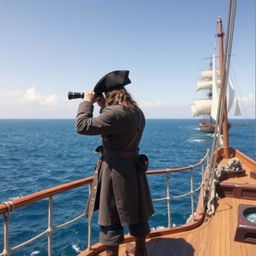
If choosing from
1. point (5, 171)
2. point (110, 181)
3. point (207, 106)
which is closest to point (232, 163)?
point (110, 181)

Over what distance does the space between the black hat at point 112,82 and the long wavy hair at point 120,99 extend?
0.14ft

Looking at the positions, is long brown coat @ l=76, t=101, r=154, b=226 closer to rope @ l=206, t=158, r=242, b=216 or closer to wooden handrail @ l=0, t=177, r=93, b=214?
wooden handrail @ l=0, t=177, r=93, b=214

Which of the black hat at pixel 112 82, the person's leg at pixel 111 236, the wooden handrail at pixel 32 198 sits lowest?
the person's leg at pixel 111 236

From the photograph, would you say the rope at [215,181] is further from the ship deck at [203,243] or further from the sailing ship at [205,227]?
the ship deck at [203,243]

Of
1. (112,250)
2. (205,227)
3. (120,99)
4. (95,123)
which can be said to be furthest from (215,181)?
(95,123)

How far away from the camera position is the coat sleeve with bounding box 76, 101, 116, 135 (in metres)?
2.21

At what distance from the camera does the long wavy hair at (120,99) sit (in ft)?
7.85

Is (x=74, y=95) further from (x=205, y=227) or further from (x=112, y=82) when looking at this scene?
(x=205, y=227)

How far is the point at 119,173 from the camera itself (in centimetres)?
241

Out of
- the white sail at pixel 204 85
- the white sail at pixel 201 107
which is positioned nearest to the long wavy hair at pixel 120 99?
the white sail at pixel 201 107

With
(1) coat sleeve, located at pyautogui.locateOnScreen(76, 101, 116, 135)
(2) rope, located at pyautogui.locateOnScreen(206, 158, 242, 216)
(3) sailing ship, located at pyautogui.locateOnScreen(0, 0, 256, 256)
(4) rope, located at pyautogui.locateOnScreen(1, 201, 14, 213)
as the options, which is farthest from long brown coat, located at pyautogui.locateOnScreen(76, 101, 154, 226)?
(2) rope, located at pyautogui.locateOnScreen(206, 158, 242, 216)

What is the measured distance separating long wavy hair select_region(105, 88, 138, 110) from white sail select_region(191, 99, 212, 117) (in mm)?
72642

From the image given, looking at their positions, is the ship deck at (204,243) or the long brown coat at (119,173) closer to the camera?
the long brown coat at (119,173)

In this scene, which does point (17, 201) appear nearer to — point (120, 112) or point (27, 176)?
point (120, 112)
